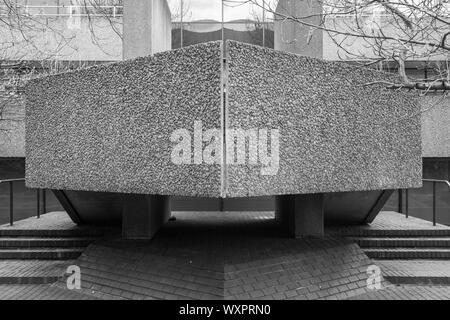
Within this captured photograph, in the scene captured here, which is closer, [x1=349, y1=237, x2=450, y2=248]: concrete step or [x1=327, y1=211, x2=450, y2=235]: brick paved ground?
[x1=349, y1=237, x2=450, y2=248]: concrete step

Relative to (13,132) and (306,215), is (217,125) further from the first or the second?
(13,132)

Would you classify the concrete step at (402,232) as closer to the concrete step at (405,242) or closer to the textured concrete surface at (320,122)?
the concrete step at (405,242)

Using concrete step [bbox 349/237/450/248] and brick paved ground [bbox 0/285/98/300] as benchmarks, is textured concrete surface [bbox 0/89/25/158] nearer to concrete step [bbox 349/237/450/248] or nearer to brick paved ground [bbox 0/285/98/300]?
brick paved ground [bbox 0/285/98/300]

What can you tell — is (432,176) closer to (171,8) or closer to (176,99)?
(171,8)

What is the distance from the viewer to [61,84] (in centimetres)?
501

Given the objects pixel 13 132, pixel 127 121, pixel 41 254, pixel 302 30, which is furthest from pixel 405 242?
pixel 13 132

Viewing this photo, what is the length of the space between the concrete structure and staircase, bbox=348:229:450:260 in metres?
1.53

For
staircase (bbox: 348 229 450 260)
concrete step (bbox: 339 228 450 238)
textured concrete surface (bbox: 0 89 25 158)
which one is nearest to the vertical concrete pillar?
concrete step (bbox: 339 228 450 238)

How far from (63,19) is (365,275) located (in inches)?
411

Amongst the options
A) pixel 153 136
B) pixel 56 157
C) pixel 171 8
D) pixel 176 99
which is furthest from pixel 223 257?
pixel 171 8

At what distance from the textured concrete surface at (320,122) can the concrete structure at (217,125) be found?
1cm

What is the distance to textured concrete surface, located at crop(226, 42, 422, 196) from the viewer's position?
12.4 feet

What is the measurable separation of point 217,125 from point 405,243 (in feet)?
14.9

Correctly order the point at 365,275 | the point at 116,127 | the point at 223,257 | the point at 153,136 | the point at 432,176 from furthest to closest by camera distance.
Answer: the point at 432,176 → the point at 365,275 → the point at 223,257 → the point at 116,127 → the point at 153,136
